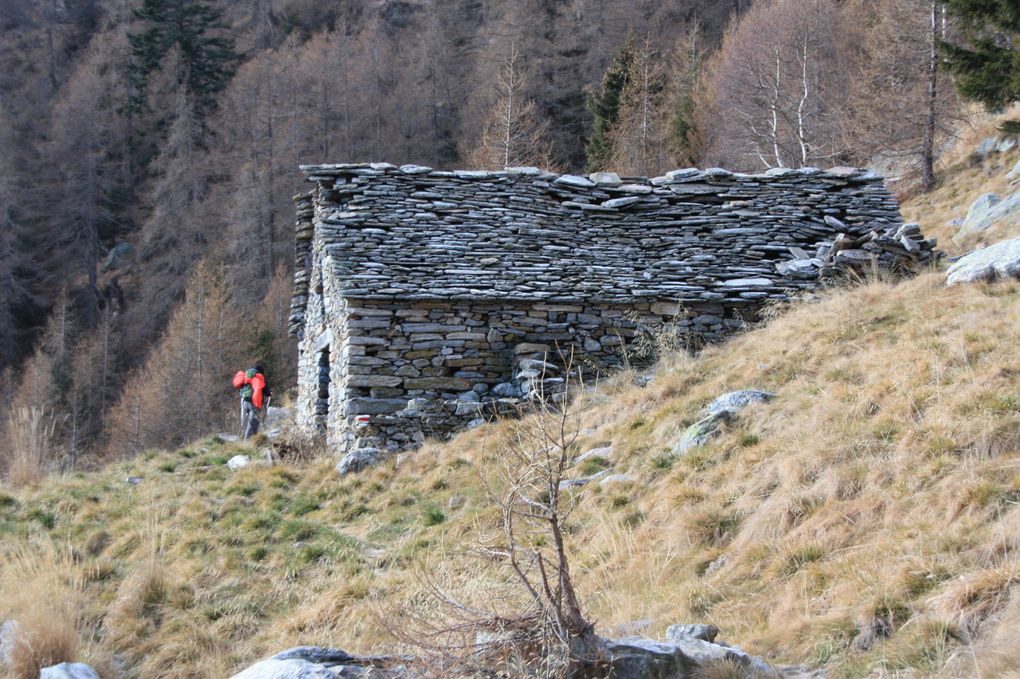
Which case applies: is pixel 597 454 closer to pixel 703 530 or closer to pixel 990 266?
pixel 703 530

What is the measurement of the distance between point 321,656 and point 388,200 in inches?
399

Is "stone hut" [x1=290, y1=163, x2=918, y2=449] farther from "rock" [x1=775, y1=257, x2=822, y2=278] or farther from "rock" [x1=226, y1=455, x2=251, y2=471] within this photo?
"rock" [x1=226, y1=455, x2=251, y2=471]

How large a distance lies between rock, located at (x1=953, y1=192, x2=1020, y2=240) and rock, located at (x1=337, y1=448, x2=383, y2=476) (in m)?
10.1

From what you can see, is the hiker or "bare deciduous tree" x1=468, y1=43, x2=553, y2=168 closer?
the hiker

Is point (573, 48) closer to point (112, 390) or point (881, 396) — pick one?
point (112, 390)

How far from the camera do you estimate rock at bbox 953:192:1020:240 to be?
1366 cm

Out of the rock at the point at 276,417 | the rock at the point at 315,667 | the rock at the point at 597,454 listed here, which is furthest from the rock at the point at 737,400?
the rock at the point at 276,417

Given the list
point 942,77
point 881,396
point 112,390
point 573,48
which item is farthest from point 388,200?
point 573,48

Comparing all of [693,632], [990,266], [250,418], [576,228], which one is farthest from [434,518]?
[250,418]

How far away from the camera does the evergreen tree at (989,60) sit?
49.3ft

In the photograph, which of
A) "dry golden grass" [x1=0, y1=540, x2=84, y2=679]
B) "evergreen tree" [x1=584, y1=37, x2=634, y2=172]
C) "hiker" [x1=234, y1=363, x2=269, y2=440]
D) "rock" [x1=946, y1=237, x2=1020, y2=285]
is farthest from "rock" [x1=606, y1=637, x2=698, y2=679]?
"evergreen tree" [x1=584, y1=37, x2=634, y2=172]

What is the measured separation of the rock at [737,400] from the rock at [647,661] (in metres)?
4.00

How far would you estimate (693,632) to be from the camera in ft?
12.7

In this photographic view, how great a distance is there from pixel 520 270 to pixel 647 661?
9.05 meters
